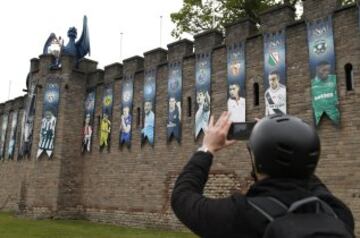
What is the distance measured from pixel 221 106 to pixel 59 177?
836cm

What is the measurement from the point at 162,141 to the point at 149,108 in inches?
60.6

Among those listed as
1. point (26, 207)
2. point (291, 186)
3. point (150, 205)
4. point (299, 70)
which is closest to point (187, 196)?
point (291, 186)

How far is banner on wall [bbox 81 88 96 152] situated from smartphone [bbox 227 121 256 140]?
17956 mm

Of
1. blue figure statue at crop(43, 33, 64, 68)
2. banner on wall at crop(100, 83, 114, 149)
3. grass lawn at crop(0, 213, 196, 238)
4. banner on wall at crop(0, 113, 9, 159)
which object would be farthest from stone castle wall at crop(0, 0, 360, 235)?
banner on wall at crop(0, 113, 9, 159)

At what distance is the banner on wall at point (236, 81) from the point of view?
13898mm

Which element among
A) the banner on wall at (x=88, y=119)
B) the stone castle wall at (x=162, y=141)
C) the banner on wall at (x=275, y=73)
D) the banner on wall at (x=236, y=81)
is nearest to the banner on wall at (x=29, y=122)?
the stone castle wall at (x=162, y=141)

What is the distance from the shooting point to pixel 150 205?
1614cm

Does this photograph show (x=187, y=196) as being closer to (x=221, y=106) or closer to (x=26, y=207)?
(x=221, y=106)

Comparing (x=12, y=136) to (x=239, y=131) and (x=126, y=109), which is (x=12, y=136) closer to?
(x=126, y=109)

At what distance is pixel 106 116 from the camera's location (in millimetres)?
19047

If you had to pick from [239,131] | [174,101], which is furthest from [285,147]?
[174,101]

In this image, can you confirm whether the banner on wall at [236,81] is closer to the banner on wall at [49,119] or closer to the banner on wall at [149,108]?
the banner on wall at [149,108]

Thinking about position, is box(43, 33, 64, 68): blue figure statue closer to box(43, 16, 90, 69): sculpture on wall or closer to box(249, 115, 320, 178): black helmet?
box(43, 16, 90, 69): sculpture on wall

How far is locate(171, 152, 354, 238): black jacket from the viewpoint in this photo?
166cm
